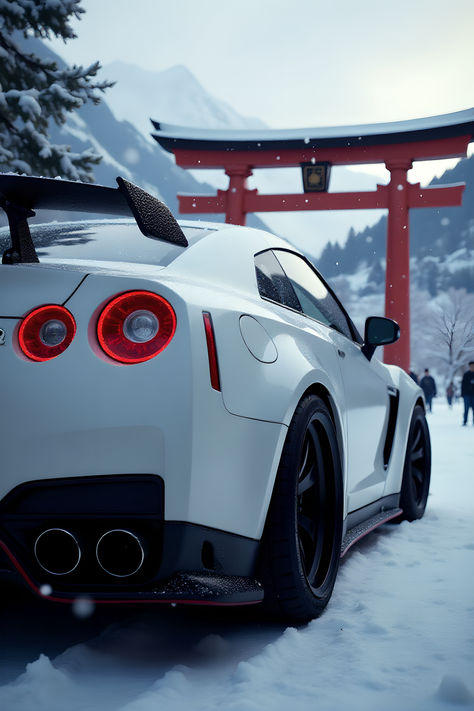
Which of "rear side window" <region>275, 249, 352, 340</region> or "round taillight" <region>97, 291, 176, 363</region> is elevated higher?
"rear side window" <region>275, 249, 352, 340</region>

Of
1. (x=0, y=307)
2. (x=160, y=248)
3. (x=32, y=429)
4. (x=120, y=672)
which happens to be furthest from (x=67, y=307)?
(x=120, y=672)

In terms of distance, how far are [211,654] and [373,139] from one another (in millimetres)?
20078

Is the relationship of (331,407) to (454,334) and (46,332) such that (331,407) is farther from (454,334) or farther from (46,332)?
(454,334)

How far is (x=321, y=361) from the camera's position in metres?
2.57

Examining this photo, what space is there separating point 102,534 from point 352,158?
69.2ft

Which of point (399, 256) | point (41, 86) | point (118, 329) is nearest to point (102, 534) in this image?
point (118, 329)

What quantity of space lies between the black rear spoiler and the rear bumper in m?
0.68

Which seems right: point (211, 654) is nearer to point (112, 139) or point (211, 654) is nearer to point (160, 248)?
point (160, 248)

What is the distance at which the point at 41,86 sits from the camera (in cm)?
1135

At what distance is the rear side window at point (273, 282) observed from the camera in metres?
2.50

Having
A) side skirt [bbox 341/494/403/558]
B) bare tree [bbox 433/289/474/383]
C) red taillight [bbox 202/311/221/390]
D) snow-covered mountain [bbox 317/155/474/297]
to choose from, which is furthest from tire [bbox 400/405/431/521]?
snow-covered mountain [bbox 317/155/474/297]

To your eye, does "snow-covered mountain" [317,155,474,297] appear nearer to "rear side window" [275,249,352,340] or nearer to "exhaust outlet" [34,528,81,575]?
"rear side window" [275,249,352,340]

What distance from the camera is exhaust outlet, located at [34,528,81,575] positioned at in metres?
1.78

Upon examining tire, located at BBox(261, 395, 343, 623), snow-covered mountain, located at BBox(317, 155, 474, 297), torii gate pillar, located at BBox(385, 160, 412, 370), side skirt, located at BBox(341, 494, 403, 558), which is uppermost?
snow-covered mountain, located at BBox(317, 155, 474, 297)
